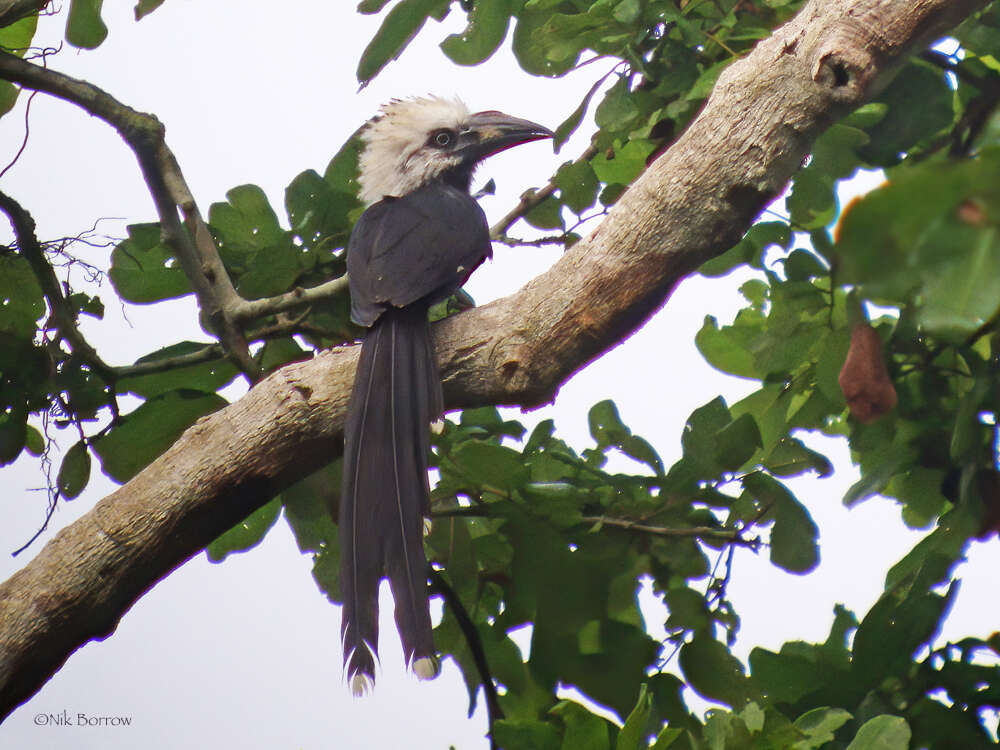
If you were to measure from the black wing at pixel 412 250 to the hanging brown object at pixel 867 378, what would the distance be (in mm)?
734

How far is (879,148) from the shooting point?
151 centimetres

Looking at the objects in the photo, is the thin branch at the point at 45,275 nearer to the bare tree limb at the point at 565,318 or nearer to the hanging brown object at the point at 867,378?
the bare tree limb at the point at 565,318

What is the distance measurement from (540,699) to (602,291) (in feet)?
2.42

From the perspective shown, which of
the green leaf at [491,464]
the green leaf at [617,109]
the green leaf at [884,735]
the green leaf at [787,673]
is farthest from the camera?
the green leaf at [617,109]

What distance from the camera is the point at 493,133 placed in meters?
2.47

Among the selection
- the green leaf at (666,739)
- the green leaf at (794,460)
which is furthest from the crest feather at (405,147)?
the green leaf at (666,739)

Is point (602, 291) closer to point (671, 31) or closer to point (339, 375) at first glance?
point (339, 375)

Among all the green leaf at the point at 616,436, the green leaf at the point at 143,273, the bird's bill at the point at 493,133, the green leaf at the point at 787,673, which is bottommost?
the green leaf at the point at 787,673

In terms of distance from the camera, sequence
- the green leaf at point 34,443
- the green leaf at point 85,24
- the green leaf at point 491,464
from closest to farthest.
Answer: the green leaf at point 491,464
the green leaf at point 34,443
the green leaf at point 85,24

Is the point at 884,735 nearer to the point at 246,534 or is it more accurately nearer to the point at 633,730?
the point at 633,730

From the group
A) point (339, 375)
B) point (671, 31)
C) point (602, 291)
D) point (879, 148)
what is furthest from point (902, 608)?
point (671, 31)

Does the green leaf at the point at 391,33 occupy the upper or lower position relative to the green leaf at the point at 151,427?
upper

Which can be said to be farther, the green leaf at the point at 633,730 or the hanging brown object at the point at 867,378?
the hanging brown object at the point at 867,378

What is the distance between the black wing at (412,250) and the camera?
162 cm
